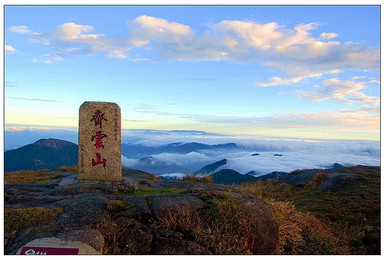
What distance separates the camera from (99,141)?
423 inches

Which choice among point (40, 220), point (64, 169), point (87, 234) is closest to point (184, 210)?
point (87, 234)

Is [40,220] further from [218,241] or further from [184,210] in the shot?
[218,241]

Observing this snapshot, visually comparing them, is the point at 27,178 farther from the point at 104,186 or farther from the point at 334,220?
the point at 334,220

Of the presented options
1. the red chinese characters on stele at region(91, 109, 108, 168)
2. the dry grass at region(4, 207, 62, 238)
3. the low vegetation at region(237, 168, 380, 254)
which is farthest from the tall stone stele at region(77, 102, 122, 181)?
the low vegetation at region(237, 168, 380, 254)

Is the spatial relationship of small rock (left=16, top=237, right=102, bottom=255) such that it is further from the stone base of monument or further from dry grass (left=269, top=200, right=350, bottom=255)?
the stone base of monument

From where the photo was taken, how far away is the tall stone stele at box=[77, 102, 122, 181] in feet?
35.2

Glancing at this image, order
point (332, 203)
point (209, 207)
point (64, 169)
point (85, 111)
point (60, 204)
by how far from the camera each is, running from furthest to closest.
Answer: point (64, 169) < point (332, 203) < point (85, 111) < point (60, 204) < point (209, 207)

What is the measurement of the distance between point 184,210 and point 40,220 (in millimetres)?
2815

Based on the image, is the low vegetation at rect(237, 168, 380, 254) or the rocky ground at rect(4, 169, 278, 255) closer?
the rocky ground at rect(4, 169, 278, 255)

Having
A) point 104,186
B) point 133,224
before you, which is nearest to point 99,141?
point 104,186

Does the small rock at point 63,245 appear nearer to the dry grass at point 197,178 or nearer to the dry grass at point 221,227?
the dry grass at point 221,227

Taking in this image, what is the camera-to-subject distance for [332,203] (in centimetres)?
1152

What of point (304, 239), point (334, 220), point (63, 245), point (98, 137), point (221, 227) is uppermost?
point (98, 137)

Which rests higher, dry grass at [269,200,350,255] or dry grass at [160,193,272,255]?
dry grass at [160,193,272,255]
